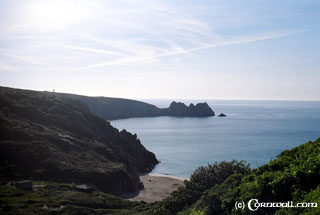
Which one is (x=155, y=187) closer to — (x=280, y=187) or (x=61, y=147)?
(x=61, y=147)

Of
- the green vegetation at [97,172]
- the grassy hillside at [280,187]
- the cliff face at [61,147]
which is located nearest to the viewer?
the grassy hillside at [280,187]

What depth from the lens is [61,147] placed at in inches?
2378

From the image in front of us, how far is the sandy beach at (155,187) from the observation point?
2185 inches

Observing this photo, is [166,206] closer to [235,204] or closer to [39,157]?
[235,204]

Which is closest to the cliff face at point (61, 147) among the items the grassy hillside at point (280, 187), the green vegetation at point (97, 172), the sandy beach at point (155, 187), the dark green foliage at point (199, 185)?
the green vegetation at point (97, 172)

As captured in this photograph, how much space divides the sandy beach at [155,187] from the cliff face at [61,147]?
2796 millimetres

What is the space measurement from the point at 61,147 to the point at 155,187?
22790mm

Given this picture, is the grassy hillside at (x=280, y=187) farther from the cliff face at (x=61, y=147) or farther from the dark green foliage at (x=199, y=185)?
the cliff face at (x=61, y=147)

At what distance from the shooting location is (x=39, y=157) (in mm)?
52625

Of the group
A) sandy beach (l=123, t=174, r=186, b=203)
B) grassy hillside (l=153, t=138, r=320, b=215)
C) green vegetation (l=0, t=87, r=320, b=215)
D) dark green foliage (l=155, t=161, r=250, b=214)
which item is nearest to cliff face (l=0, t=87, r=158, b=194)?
green vegetation (l=0, t=87, r=320, b=215)

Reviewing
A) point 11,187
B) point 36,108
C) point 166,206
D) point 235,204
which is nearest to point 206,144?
point 36,108

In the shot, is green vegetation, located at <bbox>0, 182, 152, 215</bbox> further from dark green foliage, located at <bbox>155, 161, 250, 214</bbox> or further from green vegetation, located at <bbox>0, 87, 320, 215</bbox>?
dark green foliage, located at <bbox>155, 161, 250, 214</bbox>

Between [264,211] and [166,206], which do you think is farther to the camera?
Answer: [166,206]

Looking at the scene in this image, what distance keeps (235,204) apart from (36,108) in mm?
72438
